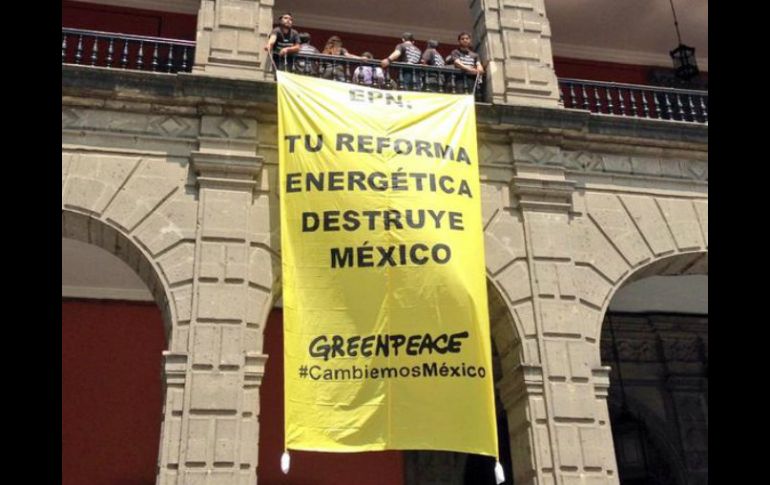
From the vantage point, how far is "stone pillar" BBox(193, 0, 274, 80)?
9797 mm

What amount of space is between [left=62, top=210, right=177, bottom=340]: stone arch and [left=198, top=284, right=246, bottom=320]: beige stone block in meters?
0.31

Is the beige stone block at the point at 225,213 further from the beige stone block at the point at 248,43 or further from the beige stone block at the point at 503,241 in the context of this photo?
the beige stone block at the point at 503,241

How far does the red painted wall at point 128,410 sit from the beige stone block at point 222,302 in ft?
11.5

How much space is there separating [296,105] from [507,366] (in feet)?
12.5

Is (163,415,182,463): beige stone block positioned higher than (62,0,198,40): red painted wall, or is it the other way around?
(62,0,198,40): red painted wall

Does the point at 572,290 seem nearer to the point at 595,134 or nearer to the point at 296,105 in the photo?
the point at 595,134

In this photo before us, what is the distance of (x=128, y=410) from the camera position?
1170 centimetres

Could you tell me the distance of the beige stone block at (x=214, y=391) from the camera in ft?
26.6

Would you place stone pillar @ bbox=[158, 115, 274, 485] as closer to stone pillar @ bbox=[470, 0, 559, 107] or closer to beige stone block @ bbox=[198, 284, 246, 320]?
beige stone block @ bbox=[198, 284, 246, 320]

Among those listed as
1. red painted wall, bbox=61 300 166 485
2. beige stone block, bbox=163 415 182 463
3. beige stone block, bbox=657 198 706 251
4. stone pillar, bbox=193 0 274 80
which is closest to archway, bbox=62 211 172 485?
red painted wall, bbox=61 300 166 485

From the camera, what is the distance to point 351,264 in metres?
8.62

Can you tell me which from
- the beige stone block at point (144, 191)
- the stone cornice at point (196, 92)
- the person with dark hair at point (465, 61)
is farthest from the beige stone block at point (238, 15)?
the person with dark hair at point (465, 61)

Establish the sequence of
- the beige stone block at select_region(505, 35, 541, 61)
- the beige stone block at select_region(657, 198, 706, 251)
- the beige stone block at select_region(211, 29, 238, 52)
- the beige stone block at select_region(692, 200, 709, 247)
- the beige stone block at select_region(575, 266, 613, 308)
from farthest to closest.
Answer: the beige stone block at select_region(505, 35, 541, 61)
the beige stone block at select_region(692, 200, 709, 247)
the beige stone block at select_region(657, 198, 706, 251)
the beige stone block at select_region(211, 29, 238, 52)
the beige stone block at select_region(575, 266, 613, 308)

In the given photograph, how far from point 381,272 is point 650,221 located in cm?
383
